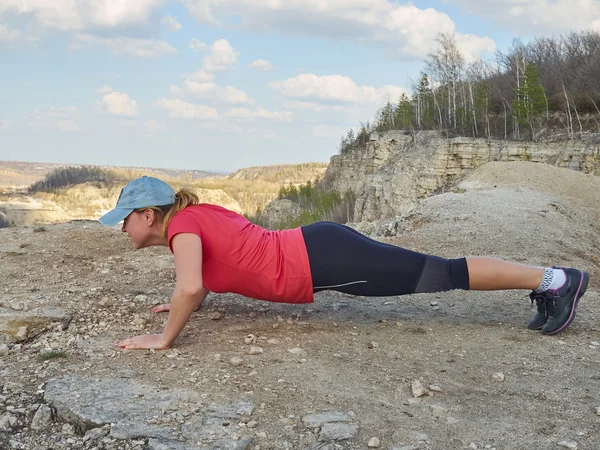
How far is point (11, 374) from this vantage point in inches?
130

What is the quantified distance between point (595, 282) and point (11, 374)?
5447mm

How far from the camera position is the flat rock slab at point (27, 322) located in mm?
3857

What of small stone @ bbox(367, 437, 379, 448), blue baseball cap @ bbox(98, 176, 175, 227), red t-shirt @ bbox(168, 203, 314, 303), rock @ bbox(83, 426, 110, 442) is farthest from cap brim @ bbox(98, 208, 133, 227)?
small stone @ bbox(367, 437, 379, 448)

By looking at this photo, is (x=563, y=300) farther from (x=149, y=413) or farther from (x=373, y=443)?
(x=149, y=413)

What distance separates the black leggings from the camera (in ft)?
12.0

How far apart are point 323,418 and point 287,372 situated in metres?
0.53

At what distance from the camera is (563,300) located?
3936 millimetres

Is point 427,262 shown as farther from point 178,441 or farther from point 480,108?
point 480,108

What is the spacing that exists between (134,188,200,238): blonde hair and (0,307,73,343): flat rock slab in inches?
44.7

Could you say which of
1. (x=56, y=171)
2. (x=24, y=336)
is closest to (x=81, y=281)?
(x=24, y=336)

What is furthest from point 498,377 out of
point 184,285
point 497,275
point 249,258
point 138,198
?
point 138,198

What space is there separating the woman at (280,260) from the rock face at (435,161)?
60.6 feet

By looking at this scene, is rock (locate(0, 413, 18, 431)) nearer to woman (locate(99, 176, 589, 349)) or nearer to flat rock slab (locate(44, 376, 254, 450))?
flat rock slab (locate(44, 376, 254, 450))

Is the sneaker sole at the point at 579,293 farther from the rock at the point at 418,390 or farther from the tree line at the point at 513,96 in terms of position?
the tree line at the point at 513,96
